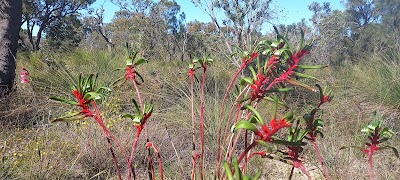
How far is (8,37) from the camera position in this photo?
4121 millimetres

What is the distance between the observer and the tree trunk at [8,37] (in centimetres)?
405

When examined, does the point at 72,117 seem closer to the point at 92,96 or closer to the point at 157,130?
the point at 92,96

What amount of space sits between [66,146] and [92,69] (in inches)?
131

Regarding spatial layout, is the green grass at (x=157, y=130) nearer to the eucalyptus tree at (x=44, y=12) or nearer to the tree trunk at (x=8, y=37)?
the tree trunk at (x=8, y=37)

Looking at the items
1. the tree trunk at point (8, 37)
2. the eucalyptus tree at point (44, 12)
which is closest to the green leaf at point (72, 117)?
the tree trunk at point (8, 37)

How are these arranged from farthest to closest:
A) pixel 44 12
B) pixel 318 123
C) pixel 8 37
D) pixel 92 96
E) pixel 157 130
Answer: pixel 44 12 → pixel 8 37 → pixel 157 130 → pixel 318 123 → pixel 92 96

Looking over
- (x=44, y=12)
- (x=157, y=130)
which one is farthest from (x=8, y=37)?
(x=44, y=12)

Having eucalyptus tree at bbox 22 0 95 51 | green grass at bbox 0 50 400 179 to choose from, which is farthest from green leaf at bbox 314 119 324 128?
eucalyptus tree at bbox 22 0 95 51

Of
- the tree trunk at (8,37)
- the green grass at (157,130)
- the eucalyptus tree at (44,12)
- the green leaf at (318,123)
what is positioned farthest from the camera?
the eucalyptus tree at (44,12)

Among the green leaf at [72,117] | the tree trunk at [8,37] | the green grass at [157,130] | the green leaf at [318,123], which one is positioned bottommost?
the green grass at [157,130]

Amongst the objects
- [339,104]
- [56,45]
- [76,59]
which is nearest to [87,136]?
[339,104]

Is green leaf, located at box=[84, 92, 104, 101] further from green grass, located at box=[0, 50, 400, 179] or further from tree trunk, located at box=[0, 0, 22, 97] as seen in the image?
tree trunk, located at box=[0, 0, 22, 97]

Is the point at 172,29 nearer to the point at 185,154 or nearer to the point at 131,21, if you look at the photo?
the point at 131,21

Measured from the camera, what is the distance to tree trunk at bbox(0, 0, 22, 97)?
4.05 metres
